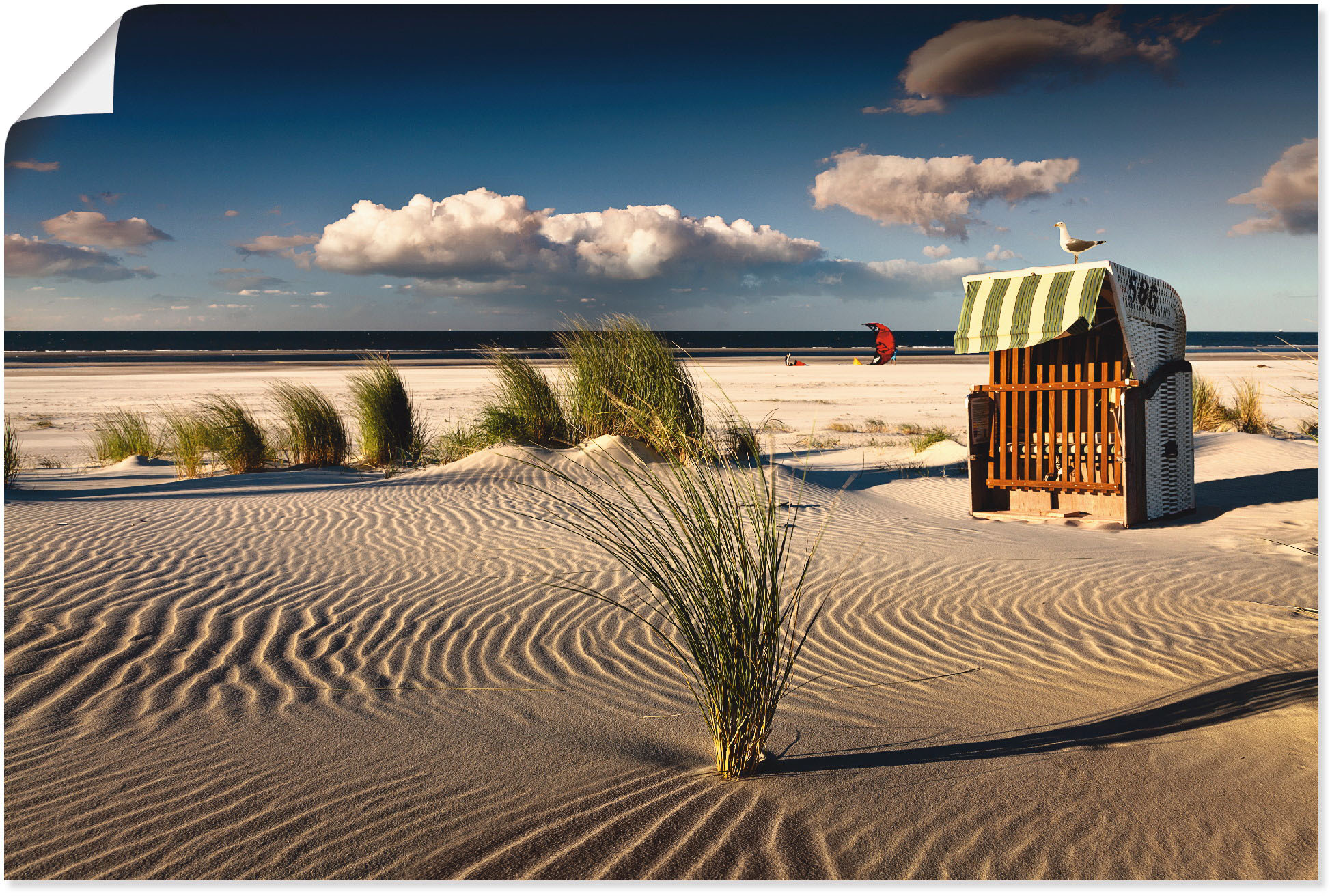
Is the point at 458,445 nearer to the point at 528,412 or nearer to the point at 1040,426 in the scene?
the point at 528,412

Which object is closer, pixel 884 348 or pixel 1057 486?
pixel 1057 486

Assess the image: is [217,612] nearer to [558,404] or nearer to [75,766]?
[75,766]

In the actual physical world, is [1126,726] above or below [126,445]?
below

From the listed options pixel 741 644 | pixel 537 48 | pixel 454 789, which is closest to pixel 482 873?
pixel 454 789

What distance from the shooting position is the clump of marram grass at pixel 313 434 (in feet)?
33.6

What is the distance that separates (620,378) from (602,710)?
20.3 feet

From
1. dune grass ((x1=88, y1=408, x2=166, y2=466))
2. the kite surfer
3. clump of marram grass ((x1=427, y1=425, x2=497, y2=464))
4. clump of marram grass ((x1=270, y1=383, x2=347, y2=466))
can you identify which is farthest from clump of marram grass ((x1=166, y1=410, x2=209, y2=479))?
the kite surfer

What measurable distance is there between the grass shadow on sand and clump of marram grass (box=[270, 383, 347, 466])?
9.22m

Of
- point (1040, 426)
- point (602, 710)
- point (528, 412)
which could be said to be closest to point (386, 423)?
point (528, 412)

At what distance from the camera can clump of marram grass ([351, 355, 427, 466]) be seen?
10.2 meters

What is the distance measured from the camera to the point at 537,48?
10.6 ft

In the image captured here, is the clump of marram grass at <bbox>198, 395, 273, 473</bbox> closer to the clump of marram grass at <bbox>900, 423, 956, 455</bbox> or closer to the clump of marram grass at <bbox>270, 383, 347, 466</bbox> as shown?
the clump of marram grass at <bbox>270, 383, 347, 466</bbox>

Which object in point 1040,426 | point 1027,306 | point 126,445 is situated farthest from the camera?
point 126,445

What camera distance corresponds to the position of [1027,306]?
6273mm
